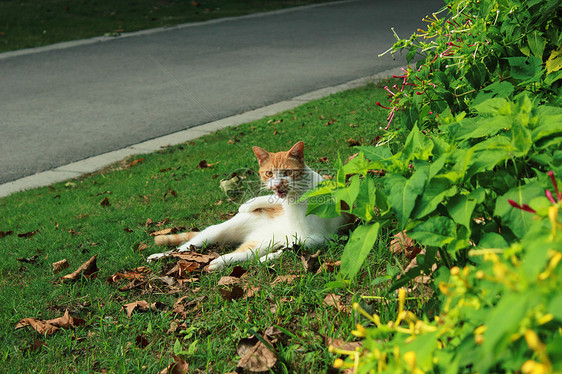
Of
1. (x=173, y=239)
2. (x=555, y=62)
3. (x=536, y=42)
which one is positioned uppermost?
(x=536, y=42)

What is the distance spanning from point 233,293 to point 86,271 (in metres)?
1.22

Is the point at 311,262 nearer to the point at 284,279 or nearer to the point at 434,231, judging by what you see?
the point at 284,279

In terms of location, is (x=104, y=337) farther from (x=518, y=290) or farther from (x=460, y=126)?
(x=518, y=290)

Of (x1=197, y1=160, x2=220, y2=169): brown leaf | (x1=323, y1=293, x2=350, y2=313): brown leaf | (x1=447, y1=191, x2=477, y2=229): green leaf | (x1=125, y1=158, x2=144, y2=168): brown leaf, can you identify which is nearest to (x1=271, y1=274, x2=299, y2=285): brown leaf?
(x1=323, y1=293, x2=350, y2=313): brown leaf

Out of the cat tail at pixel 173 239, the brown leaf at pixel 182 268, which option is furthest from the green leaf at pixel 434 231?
the cat tail at pixel 173 239

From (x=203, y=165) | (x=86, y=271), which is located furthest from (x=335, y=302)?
(x=203, y=165)

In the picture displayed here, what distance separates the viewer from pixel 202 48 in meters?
12.3

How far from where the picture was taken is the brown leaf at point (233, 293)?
273 cm

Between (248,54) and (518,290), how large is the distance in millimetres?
11232

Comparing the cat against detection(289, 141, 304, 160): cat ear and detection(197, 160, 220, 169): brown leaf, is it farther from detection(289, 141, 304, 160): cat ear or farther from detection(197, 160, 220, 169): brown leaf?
detection(197, 160, 220, 169): brown leaf

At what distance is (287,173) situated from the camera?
3320 mm

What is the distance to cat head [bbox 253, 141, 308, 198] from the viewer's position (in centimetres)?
328

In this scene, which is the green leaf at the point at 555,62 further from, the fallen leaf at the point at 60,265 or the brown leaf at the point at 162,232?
the fallen leaf at the point at 60,265

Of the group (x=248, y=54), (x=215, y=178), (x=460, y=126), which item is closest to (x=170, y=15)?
(x=248, y=54)
